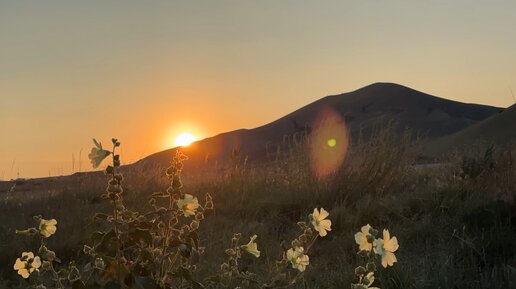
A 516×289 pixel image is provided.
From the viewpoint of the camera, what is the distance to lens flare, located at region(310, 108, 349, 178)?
7637 mm

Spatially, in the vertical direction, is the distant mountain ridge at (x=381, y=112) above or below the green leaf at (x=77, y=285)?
above

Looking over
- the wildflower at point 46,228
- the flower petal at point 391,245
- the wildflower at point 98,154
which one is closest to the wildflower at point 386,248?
the flower petal at point 391,245

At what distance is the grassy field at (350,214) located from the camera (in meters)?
3.98

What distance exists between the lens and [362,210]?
20.0 ft

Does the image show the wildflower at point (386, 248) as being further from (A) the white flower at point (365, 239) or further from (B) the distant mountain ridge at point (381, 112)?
(B) the distant mountain ridge at point (381, 112)

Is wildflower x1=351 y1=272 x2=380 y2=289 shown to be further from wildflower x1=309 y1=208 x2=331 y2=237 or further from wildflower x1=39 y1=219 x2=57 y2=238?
wildflower x1=39 y1=219 x2=57 y2=238

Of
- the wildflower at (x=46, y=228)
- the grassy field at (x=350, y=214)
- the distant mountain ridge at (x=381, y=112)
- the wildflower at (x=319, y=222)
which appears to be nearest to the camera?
the wildflower at (x=46, y=228)

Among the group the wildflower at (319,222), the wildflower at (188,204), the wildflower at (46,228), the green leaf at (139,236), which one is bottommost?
the wildflower at (319,222)

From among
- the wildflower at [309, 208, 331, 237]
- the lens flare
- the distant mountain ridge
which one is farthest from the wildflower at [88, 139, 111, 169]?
the distant mountain ridge

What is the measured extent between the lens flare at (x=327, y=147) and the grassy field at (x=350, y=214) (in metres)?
0.13

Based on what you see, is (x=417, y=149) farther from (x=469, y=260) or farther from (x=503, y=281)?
(x=503, y=281)

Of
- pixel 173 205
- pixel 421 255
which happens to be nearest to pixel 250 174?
pixel 421 255

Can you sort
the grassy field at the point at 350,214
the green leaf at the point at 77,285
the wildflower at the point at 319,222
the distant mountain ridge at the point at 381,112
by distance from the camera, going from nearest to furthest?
the green leaf at the point at 77,285
the wildflower at the point at 319,222
the grassy field at the point at 350,214
the distant mountain ridge at the point at 381,112

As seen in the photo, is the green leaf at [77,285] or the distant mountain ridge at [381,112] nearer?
the green leaf at [77,285]
